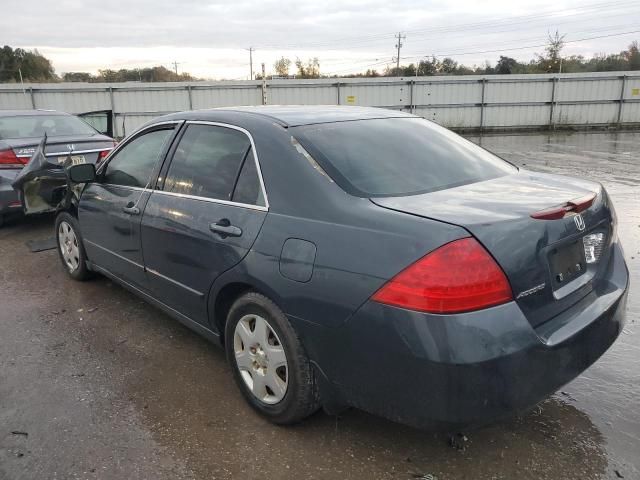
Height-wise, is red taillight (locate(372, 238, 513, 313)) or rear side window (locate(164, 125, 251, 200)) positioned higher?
rear side window (locate(164, 125, 251, 200))

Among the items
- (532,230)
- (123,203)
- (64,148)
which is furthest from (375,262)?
(64,148)

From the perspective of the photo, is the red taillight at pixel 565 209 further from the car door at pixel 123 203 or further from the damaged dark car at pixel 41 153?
the damaged dark car at pixel 41 153

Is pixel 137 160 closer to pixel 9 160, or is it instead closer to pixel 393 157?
pixel 393 157

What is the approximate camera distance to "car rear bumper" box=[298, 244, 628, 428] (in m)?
1.96

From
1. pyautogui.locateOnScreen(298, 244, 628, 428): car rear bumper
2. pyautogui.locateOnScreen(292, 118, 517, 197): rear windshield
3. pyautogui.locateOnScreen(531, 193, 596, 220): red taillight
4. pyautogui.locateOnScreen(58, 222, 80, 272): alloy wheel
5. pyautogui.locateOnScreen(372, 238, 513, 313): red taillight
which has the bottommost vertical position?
pyautogui.locateOnScreen(58, 222, 80, 272): alloy wheel

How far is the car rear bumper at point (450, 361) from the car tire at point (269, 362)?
0.21m

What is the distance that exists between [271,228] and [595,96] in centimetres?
2274

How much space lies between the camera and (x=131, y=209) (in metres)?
3.69

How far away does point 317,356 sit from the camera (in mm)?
2354

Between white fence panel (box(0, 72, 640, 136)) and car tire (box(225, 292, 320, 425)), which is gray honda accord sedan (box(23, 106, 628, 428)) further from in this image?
white fence panel (box(0, 72, 640, 136))

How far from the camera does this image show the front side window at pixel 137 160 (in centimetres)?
364

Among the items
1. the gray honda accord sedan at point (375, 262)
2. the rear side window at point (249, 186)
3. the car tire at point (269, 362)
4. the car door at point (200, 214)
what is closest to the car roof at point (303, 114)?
the gray honda accord sedan at point (375, 262)

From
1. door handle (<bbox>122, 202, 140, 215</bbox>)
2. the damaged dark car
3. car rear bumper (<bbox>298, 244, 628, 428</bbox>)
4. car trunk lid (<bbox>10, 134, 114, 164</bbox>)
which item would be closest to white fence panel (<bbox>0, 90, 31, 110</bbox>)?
the damaged dark car

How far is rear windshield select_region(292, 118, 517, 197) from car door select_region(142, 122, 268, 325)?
1.32 ft
